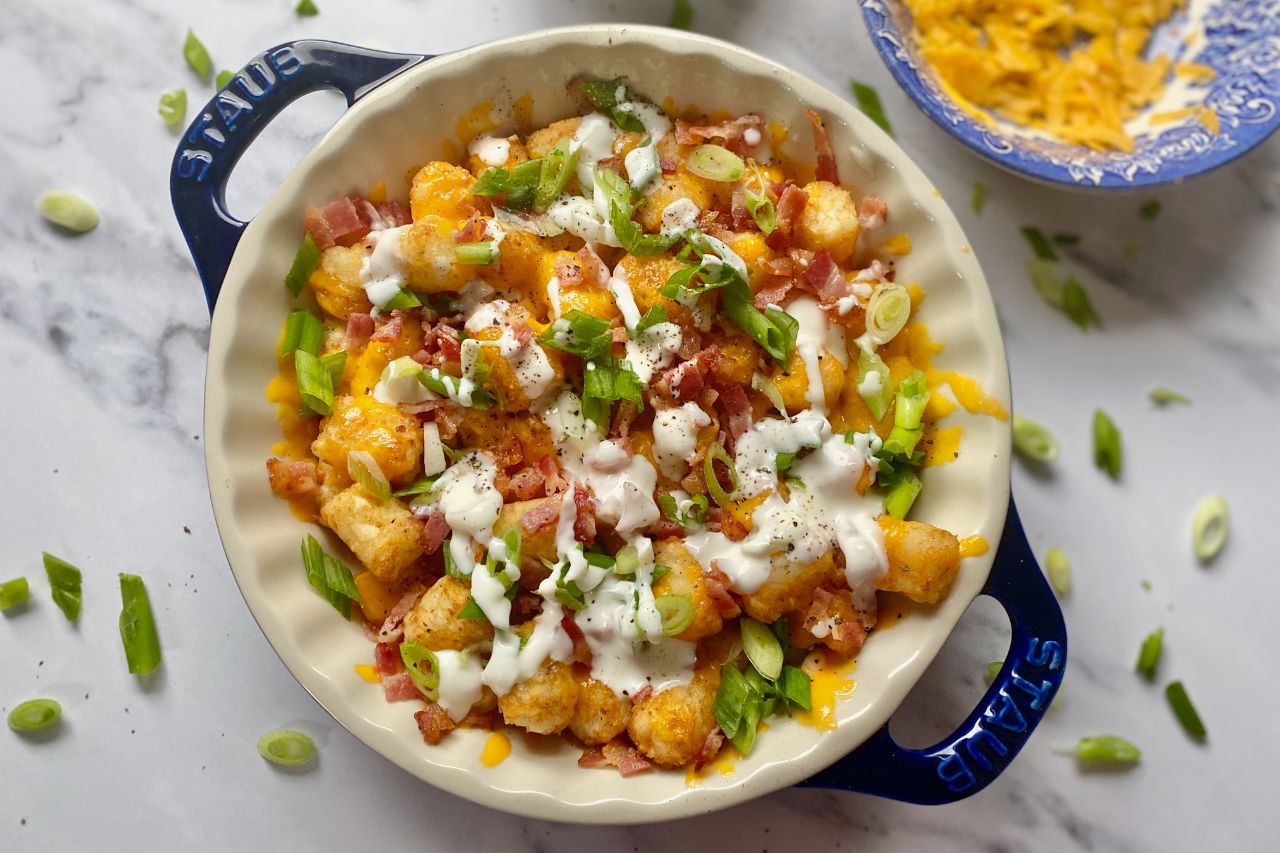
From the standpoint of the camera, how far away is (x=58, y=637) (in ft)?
7.69

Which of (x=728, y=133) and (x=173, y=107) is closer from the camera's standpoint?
(x=728, y=133)

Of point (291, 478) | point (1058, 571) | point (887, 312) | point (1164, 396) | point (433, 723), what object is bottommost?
point (1058, 571)

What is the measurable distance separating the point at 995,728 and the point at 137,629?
1912 mm

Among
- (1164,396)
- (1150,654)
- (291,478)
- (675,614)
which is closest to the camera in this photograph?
(675,614)

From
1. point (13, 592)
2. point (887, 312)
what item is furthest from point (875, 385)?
point (13, 592)

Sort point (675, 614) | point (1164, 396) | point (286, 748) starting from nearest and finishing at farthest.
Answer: point (675, 614) < point (286, 748) < point (1164, 396)

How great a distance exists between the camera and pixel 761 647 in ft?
6.37

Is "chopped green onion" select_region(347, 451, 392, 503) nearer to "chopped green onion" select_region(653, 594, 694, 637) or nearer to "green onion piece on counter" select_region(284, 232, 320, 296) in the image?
"green onion piece on counter" select_region(284, 232, 320, 296)

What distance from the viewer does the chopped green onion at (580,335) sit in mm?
1898

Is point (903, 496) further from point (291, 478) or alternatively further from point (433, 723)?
point (291, 478)

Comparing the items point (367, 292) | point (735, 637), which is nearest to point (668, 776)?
point (735, 637)

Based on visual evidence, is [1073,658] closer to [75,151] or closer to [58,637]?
[58,637]

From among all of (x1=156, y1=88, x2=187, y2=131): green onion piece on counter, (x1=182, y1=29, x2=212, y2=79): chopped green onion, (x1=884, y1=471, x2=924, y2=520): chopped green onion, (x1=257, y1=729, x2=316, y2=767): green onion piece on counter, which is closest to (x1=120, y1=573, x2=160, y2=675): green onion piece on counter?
(x1=257, y1=729, x2=316, y2=767): green onion piece on counter

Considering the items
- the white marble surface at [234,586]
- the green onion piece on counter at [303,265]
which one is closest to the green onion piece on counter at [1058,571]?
the white marble surface at [234,586]
